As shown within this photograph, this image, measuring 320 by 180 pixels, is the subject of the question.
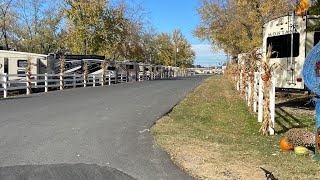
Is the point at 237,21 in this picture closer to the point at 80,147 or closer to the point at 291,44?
the point at 291,44

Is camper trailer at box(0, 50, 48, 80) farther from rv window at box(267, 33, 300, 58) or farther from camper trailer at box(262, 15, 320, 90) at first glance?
camper trailer at box(262, 15, 320, 90)

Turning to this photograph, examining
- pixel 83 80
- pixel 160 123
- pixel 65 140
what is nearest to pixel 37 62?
pixel 83 80

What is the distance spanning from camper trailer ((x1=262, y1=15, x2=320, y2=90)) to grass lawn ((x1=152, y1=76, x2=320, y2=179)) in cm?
180

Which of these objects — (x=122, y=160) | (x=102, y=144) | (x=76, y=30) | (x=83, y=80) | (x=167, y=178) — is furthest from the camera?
(x=76, y=30)

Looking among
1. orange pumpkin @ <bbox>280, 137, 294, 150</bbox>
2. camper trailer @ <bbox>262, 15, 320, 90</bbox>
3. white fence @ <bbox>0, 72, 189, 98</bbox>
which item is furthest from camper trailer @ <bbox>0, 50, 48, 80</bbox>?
orange pumpkin @ <bbox>280, 137, 294, 150</bbox>

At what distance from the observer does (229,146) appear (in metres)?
7.34

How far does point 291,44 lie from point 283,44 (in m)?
0.55

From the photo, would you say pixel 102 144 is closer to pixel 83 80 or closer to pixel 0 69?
pixel 0 69

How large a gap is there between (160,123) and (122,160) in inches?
158

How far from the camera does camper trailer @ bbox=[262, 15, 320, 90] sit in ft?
43.1

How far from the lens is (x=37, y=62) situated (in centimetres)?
2434

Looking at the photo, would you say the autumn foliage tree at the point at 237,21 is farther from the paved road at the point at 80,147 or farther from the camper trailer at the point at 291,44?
the paved road at the point at 80,147

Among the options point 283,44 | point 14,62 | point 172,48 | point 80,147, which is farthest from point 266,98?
point 172,48

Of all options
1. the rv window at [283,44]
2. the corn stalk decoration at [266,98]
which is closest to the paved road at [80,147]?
the corn stalk decoration at [266,98]
